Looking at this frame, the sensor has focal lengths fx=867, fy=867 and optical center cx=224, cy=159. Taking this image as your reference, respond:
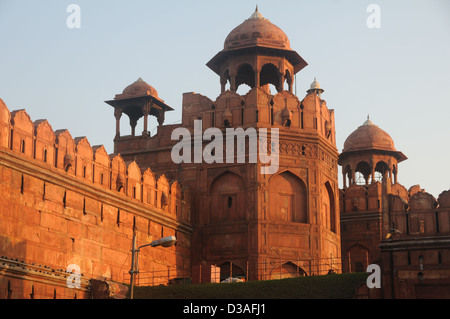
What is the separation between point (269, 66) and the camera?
129 ft

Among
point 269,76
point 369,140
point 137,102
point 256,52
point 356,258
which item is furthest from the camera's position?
point 369,140

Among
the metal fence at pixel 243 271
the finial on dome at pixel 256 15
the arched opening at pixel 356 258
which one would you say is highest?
the finial on dome at pixel 256 15

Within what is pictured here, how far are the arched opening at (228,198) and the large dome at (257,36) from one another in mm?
6164

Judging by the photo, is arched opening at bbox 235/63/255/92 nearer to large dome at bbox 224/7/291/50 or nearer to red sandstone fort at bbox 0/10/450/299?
red sandstone fort at bbox 0/10/450/299

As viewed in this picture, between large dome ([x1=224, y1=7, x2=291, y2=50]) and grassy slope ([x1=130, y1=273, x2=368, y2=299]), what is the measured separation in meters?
12.8

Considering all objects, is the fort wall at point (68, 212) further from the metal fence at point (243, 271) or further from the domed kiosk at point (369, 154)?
the domed kiosk at point (369, 154)

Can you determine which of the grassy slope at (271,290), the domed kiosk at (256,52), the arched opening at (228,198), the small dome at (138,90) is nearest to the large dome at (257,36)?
the domed kiosk at (256,52)

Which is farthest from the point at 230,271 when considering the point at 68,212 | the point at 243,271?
the point at 68,212

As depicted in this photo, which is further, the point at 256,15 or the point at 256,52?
the point at 256,15

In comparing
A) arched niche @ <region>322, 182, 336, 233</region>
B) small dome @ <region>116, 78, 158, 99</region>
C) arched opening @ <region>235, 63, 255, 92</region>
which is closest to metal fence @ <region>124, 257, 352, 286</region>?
arched niche @ <region>322, 182, 336, 233</region>

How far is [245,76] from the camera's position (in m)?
40.7

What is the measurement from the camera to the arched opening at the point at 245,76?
39.8 meters

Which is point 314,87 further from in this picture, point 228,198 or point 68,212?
Answer: point 68,212

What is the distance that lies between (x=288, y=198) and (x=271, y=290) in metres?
7.76
